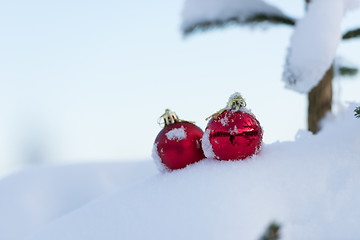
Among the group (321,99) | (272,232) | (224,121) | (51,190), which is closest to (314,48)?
(321,99)

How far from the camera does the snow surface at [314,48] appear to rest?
2.21m

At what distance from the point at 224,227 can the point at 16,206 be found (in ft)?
5.86

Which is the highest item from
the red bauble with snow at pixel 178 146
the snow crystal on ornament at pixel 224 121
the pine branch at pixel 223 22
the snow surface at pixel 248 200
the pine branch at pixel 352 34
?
the pine branch at pixel 223 22

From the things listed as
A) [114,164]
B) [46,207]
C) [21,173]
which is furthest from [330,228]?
[21,173]

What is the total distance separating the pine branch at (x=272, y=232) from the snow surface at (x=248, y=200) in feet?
1.13

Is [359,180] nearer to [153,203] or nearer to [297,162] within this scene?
[297,162]

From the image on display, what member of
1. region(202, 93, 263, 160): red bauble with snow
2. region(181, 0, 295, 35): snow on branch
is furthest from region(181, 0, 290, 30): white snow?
region(202, 93, 263, 160): red bauble with snow

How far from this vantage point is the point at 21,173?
9.40 ft

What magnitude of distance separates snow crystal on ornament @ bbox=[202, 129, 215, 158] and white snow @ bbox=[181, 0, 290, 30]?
4.44 feet

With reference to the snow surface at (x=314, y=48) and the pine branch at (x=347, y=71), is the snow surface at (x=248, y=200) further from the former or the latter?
the pine branch at (x=347, y=71)

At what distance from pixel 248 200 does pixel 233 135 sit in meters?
0.29

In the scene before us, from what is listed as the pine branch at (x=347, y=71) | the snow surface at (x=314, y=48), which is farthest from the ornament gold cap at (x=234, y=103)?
the pine branch at (x=347, y=71)

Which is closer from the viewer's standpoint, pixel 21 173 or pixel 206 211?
pixel 206 211

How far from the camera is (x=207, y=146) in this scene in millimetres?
1523
